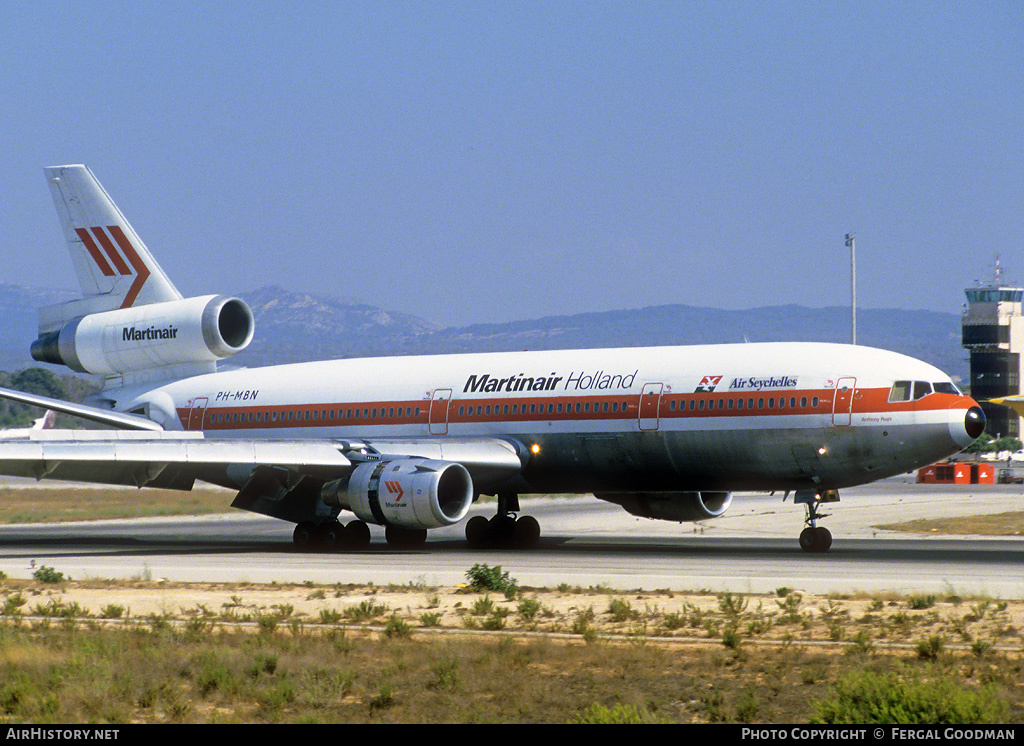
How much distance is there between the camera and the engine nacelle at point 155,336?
124 feet

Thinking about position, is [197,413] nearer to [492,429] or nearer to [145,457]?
[145,457]

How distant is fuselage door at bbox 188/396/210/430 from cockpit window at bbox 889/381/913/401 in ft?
62.6

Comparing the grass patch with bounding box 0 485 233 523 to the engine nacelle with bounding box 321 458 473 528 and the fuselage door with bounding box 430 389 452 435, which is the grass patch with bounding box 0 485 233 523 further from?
the engine nacelle with bounding box 321 458 473 528

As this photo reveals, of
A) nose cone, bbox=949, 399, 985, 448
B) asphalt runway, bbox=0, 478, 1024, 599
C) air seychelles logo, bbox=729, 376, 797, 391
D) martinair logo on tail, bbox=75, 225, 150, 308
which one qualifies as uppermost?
martinair logo on tail, bbox=75, 225, 150, 308

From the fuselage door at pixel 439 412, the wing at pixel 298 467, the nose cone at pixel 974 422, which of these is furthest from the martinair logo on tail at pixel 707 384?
the fuselage door at pixel 439 412

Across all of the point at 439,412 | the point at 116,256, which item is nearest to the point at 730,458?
the point at 439,412

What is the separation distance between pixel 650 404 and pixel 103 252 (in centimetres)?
1843

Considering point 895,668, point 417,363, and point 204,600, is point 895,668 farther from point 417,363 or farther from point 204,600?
point 417,363

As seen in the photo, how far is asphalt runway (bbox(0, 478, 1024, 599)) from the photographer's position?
22547 mm

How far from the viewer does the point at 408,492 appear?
28.9m

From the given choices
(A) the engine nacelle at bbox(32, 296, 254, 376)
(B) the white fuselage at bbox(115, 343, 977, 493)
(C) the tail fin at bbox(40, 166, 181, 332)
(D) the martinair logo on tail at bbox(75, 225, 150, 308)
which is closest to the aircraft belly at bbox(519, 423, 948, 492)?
(B) the white fuselage at bbox(115, 343, 977, 493)

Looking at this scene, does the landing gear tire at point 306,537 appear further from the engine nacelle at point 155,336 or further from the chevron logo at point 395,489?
the engine nacelle at point 155,336

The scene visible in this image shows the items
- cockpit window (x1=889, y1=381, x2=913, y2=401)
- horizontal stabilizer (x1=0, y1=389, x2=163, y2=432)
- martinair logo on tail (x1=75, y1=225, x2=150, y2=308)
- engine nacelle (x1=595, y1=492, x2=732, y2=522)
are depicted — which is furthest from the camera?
martinair logo on tail (x1=75, y1=225, x2=150, y2=308)
